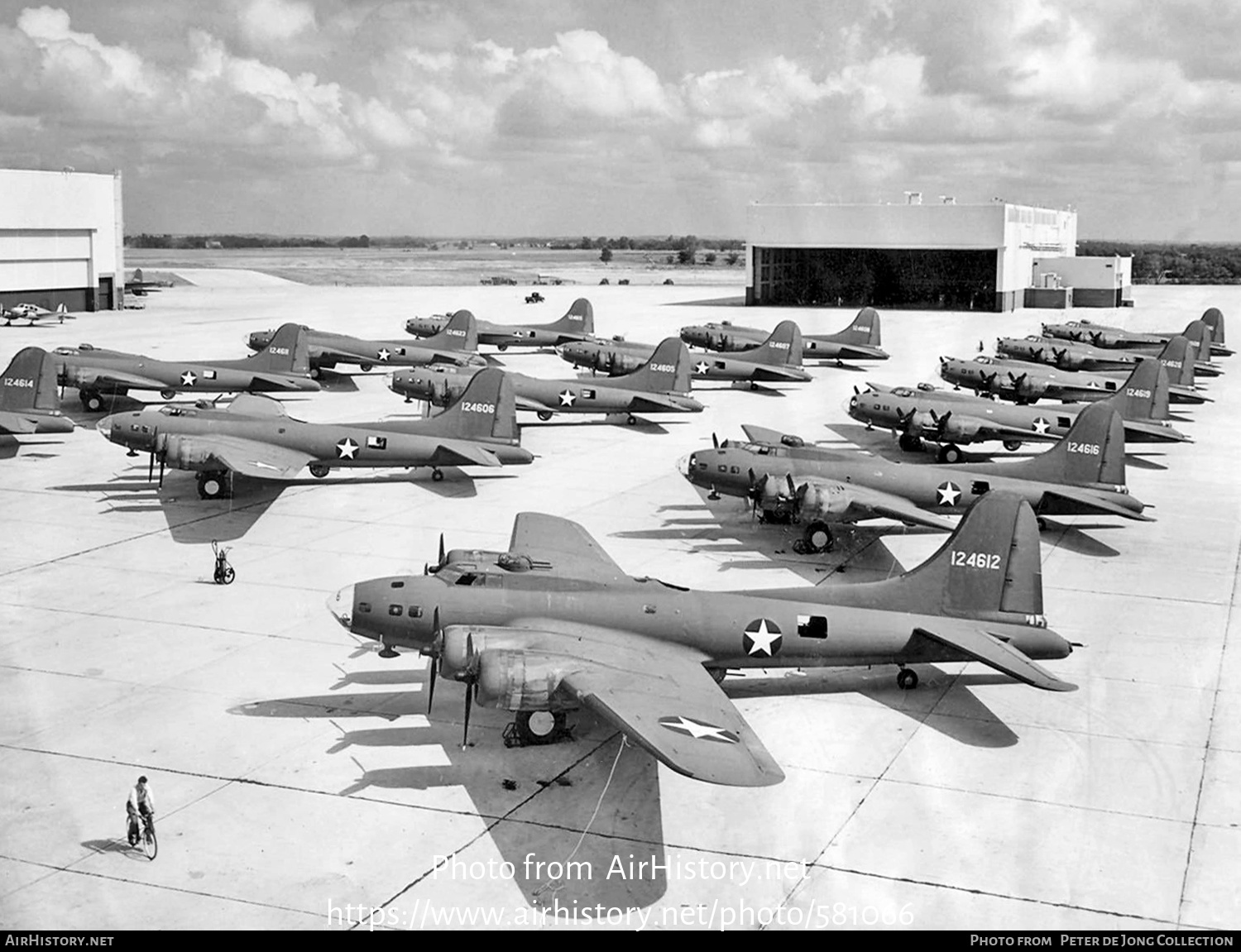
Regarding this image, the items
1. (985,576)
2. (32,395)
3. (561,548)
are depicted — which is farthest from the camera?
(32,395)

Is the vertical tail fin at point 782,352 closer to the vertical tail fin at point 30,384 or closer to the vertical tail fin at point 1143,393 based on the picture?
the vertical tail fin at point 1143,393

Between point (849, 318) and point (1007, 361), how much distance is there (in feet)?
154

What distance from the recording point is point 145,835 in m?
18.2

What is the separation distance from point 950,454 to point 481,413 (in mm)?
20763

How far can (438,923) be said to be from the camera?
16.6m

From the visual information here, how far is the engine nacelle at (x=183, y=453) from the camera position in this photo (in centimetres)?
4012

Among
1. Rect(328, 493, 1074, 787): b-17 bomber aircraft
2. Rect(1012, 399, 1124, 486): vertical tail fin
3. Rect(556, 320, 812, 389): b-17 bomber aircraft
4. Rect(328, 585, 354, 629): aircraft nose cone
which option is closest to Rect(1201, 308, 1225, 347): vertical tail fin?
Rect(556, 320, 812, 389): b-17 bomber aircraft

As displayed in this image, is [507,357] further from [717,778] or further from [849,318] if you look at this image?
[717,778]

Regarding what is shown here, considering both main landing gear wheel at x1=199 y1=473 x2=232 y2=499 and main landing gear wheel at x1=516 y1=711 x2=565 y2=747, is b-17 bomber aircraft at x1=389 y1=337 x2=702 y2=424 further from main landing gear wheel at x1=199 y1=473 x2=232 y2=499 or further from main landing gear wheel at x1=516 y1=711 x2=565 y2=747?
main landing gear wheel at x1=516 y1=711 x2=565 y2=747

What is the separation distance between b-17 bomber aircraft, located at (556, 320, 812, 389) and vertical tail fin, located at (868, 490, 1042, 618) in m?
46.3

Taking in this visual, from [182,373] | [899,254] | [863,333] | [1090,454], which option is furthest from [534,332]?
[899,254]

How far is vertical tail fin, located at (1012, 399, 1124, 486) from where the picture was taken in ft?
128

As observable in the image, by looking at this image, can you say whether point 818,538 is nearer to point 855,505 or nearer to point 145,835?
point 855,505

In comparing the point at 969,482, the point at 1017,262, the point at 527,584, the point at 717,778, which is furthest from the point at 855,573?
the point at 1017,262
